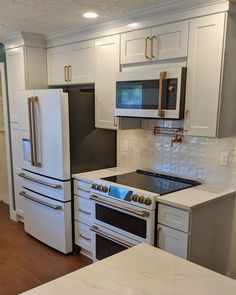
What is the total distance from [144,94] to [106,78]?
1.95 ft

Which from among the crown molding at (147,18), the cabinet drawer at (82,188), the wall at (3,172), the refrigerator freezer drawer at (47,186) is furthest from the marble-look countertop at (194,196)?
the wall at (3,172)

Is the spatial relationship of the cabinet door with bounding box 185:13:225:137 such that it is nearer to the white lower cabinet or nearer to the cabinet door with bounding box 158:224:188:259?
the cabinet door with bounding box 158:224:188:259

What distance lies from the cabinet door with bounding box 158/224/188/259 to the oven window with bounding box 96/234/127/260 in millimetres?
428

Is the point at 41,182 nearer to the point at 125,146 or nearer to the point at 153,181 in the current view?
the point at 125,146

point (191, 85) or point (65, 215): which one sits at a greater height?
point (191, 85)

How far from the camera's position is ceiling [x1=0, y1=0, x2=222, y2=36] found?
92.8 inches

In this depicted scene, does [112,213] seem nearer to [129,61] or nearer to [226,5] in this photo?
[129,61]

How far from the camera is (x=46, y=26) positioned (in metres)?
3.16

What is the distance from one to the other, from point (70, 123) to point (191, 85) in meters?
1.27

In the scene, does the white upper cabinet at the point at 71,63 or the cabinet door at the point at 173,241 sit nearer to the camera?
the cabinet door at the point at 173,241

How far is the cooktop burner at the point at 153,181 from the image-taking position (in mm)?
2536

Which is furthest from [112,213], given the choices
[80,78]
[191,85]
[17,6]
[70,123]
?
[17,6]

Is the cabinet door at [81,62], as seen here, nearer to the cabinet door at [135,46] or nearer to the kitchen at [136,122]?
the kitchen at [136,122]

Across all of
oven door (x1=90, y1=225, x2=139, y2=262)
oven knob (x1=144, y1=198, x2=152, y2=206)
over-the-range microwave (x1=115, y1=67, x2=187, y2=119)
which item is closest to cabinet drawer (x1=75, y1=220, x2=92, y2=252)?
oven door (x1=90, y1=225, x2=139, y2=262)
